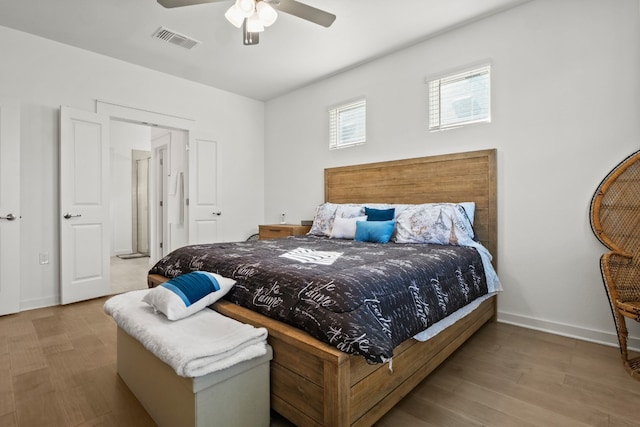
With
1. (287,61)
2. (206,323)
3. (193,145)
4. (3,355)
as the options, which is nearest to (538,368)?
(206,323)

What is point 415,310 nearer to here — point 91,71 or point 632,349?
point 632,349

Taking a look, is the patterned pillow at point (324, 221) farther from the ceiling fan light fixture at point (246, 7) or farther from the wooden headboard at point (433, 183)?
the ceiling fan light fixture at point (246, 7)

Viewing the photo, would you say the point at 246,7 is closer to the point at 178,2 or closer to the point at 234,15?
the point at 234,15

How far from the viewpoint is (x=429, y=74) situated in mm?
3373

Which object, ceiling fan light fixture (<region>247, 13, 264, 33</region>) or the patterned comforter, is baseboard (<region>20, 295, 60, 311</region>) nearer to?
the patterned comforter

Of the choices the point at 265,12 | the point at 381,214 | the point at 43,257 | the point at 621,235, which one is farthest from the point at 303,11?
the point at 43,257

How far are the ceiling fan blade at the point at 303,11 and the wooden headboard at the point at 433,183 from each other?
5.45 feet

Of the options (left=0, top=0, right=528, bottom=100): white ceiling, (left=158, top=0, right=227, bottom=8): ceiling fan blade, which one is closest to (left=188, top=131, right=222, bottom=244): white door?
(left=0, top=0, right=528, bottom=100): white ceiling

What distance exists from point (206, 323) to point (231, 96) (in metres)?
4.21

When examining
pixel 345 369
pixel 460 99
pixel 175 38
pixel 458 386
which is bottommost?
pixel 458 386

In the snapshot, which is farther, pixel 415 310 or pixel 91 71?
pixel 91 71

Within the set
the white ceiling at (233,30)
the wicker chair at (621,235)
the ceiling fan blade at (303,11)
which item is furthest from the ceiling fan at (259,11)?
the wicker chair at (621,235)

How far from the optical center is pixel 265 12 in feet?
7.38

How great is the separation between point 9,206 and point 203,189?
6.65 ft
